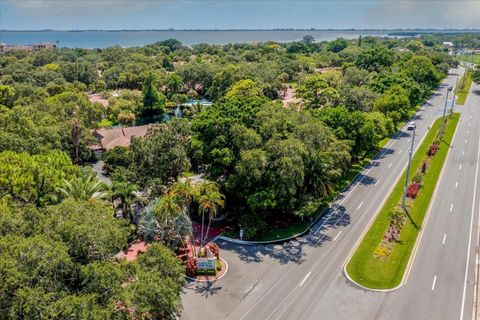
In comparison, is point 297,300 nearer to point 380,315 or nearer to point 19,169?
point 380,315

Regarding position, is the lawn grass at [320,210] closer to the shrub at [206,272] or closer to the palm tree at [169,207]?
the shrub at [206,272]

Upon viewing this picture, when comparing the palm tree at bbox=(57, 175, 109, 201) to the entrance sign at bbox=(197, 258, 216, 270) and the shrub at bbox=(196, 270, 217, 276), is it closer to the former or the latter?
the entrance sign at bbox=(197, 258, 216, 270)

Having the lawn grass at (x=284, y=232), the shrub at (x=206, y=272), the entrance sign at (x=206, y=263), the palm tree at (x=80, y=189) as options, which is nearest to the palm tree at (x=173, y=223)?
the entrance sign at (x=206, y=263)

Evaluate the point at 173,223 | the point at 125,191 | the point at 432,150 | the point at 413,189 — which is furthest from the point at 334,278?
the point at 432,150

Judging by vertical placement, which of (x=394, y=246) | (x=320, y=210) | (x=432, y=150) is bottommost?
(x=394, y=246)

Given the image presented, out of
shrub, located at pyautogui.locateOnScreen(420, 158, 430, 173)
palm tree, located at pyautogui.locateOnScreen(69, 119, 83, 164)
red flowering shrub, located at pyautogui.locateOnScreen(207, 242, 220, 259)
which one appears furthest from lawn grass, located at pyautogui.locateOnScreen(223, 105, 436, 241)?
palm tree, located at pyautogui.locateOnScreen(69, 119, 83, 164)

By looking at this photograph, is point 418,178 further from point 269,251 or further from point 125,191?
point 125,191
